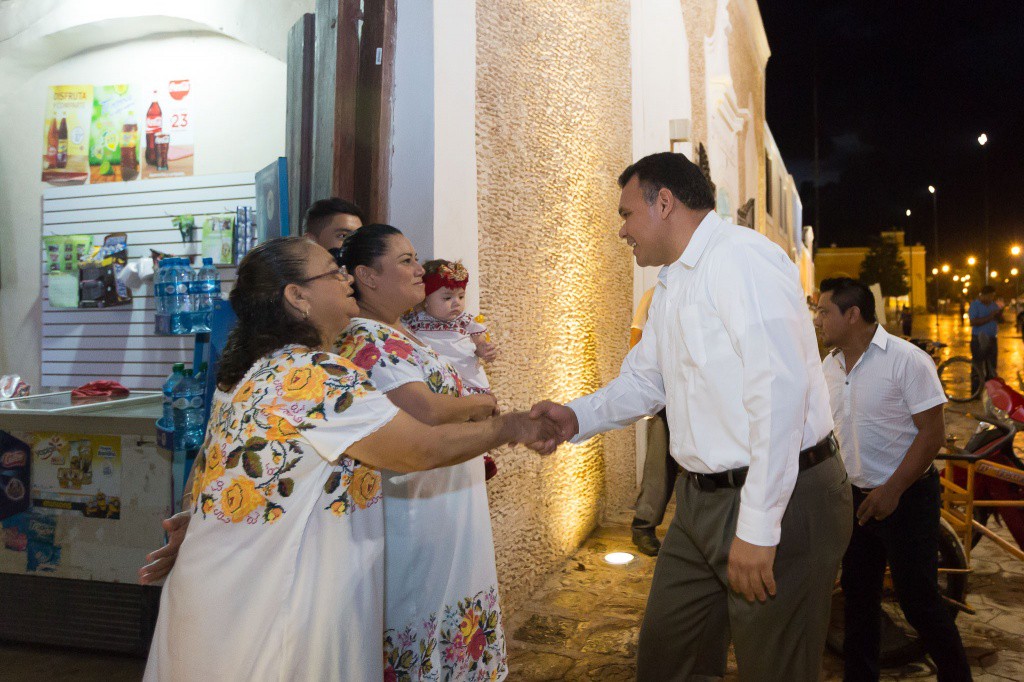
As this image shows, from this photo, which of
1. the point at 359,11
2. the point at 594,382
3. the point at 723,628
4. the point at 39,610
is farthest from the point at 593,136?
the point at 39,610

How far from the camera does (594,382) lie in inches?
229

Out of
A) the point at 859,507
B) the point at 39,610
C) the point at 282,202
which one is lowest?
the point at 39,610

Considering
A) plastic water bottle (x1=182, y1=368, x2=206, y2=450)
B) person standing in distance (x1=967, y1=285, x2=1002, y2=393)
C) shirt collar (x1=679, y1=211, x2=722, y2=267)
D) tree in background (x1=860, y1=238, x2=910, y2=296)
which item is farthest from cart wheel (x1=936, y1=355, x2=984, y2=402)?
tree in background (x1=860, y1=238, x2=910, y2=296)

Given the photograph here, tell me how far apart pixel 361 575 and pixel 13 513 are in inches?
111

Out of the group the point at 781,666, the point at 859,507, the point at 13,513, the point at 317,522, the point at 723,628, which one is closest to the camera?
the point at 317,522

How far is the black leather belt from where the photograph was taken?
6.56 ft

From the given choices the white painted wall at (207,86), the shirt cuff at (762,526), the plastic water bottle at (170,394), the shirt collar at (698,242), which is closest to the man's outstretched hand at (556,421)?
the shirt collar at (698,242)

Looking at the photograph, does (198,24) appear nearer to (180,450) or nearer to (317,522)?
(180,450)

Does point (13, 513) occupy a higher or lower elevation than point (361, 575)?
lower

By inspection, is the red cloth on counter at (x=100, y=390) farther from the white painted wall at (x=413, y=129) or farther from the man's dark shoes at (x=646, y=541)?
the man's dark shoes at (x=646, y=541)

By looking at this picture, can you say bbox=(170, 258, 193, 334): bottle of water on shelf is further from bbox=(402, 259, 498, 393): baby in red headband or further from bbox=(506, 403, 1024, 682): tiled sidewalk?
bbox=(506, 403, 1024, 682): tiled sidewalk

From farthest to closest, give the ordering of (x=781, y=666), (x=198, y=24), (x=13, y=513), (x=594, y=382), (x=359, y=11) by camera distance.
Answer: (x=594, y=382)
(x=198, y=24)
(x=13, y=513)
(x=359, y=11)
(x=781, y=666)

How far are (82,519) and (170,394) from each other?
1090mm

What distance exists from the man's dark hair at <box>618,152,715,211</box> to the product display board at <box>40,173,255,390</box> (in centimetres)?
395
